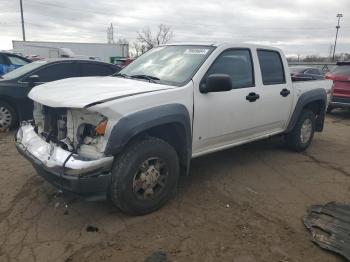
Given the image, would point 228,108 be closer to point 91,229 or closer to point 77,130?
point 77,130

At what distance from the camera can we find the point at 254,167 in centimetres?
575

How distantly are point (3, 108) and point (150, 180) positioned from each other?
4.89m

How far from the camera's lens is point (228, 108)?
468 cm

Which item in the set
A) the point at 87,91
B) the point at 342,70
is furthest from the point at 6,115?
the point at 342,70

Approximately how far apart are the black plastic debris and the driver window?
1.80m

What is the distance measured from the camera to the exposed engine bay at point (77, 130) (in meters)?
3.53

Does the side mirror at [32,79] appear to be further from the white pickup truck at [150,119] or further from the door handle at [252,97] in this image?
the door handle at [252,97]

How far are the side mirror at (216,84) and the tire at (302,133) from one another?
2.58 m

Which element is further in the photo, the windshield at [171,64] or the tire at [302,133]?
the tire at [302,133]

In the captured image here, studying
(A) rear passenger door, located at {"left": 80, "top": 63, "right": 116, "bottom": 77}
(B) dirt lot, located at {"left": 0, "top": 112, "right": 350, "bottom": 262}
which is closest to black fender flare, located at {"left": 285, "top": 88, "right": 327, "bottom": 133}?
(B) dirt lot, located at {"left": 0, "top": 112, "right": 350, "bottom": 262}

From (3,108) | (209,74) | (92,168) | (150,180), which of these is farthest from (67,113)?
(3,108)

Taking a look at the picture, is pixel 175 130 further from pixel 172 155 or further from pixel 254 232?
pixel 254 232

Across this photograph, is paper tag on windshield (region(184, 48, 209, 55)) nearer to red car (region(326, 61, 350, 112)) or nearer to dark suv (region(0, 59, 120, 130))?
dark suv (region(0, 59, 120, 130))

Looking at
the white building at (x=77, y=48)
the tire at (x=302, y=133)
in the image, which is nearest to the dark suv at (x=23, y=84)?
the tire at (x=302, y=133)
